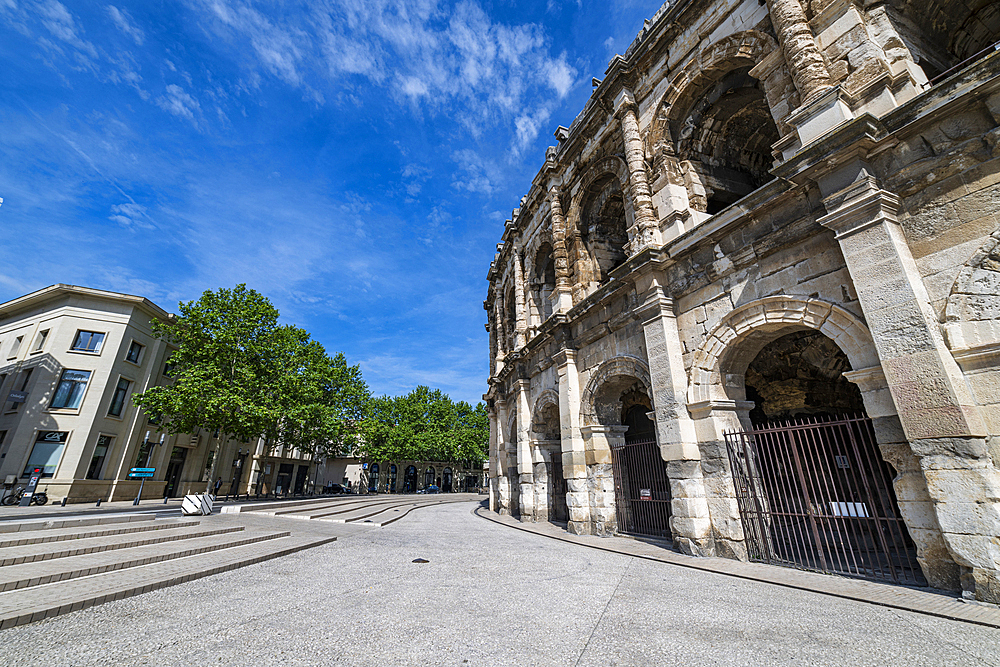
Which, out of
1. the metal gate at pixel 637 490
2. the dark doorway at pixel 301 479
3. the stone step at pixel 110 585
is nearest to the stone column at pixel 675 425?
the metal gate at pixel 637 490

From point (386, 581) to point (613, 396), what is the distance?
24.2ft

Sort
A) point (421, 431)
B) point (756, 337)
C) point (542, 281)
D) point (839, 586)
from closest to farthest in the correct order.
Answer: point (839, 586) < point (756, 337) < point (542, 281) < point (421, 431)

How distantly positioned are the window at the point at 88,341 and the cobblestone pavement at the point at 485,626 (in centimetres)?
2322

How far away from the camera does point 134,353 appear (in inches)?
865

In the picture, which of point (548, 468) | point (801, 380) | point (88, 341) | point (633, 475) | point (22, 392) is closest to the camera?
point (633, 475)

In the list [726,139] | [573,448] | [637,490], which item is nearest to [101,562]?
[573,448]

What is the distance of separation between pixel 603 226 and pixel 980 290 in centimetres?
950

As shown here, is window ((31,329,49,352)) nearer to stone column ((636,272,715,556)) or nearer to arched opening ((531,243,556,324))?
arched opening ((531,243,556,324))

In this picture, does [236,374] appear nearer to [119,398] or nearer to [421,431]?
[119,398]

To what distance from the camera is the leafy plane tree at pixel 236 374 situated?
16344 millimetres

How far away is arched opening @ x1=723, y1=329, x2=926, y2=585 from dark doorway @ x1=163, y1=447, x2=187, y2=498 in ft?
95.7

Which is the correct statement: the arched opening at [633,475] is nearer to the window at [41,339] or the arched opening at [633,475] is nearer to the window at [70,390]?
the window at [70,390]

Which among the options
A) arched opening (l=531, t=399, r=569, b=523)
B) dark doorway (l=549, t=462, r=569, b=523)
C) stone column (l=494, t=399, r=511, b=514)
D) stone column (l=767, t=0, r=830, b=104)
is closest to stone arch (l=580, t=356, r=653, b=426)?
arched opening (l=531, t=399, r=569, b=523)

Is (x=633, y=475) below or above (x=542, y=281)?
below
